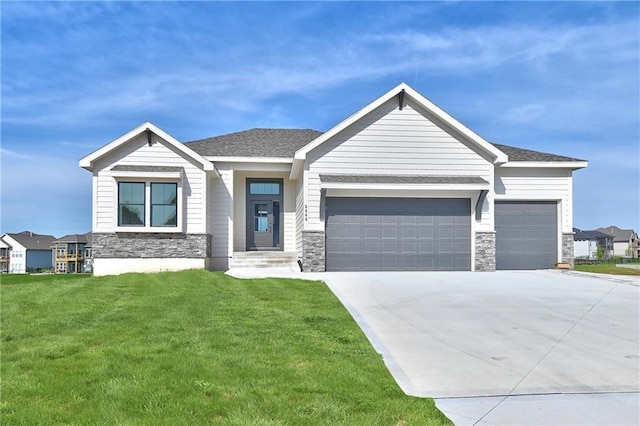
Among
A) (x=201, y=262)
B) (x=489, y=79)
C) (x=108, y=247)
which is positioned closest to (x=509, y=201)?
(x=489, y=79)

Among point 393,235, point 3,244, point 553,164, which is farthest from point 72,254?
point 553,164

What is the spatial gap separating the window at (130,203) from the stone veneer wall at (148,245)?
469 mm

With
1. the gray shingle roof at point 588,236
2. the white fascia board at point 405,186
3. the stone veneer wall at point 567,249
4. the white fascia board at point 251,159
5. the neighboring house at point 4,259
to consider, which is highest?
the white fascia board at point 251,159

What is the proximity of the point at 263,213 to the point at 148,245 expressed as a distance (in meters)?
5.05

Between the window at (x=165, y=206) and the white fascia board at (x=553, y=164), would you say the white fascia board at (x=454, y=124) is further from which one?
the window at (x=165, y=206)

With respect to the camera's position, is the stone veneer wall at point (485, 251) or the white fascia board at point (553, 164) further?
the white fascia board at point (553, 164)

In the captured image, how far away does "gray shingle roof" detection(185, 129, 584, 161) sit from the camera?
60.8 ft

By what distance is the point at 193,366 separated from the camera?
532 centimetres

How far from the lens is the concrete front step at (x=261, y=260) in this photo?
18.0m

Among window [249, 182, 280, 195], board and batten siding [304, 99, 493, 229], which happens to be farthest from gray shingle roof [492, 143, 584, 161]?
window [249, 182, 280, 195]

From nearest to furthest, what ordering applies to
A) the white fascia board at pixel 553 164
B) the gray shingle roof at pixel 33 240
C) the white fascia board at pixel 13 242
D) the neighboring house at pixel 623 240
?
1. the white fascia board at pixel 553 164
2. the white fascia board at pixel 13 242
3. the gray shingle roof at pixel 33 240
4. the neighboring house at pixel 623 240

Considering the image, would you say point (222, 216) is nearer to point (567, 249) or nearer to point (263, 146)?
point (263, 146)

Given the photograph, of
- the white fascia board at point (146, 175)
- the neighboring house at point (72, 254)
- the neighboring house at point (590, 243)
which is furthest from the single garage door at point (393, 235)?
the neighboring house at point (72, 254)

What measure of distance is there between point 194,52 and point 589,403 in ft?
44.9
